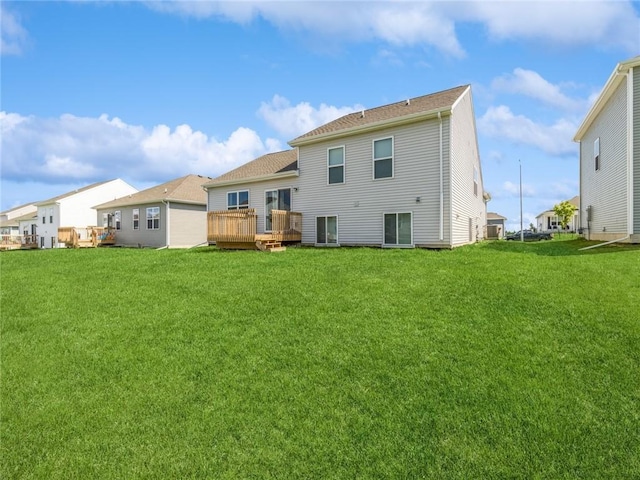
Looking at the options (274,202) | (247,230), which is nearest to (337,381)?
(247,230)

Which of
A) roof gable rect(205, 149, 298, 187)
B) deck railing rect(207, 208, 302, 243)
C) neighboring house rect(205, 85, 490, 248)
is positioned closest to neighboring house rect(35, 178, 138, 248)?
roof gable rect(205, 149, 298, 187)

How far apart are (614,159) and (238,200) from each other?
1603 cm

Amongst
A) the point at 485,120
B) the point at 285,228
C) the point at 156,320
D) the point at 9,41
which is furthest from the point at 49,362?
the point at 485,120

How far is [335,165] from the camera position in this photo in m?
14.5

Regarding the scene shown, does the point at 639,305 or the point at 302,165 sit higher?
the point at 302,165

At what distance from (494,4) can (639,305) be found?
25.4 feet

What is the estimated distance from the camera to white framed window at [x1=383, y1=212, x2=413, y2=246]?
1262cm

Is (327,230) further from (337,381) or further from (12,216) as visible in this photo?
(12,216)

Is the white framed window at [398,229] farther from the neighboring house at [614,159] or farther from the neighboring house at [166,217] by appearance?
the neighboring house at [166,217]

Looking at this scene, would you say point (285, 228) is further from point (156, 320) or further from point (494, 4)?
point (494, 4)

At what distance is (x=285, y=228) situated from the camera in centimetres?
1475

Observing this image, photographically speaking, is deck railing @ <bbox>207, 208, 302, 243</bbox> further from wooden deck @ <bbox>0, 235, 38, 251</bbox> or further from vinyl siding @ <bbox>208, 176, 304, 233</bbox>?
wooden deck @ <bbox>0, 235, 38, 251</bbox>

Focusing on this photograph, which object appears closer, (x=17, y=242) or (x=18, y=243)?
(x=18, y=243)

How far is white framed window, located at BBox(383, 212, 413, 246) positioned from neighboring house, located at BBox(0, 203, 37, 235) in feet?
190
